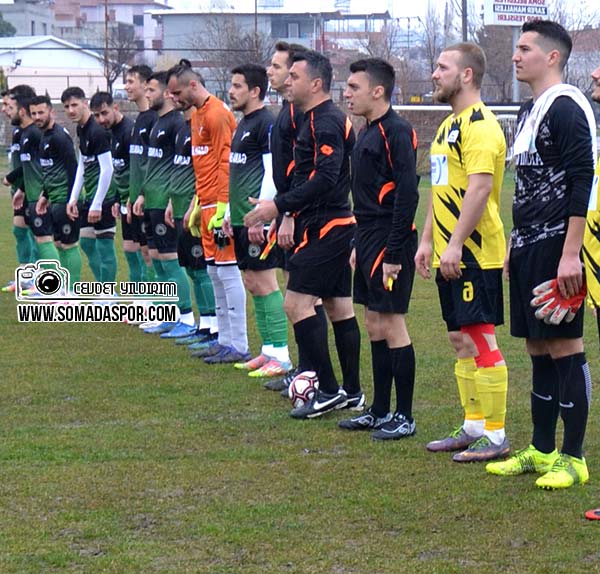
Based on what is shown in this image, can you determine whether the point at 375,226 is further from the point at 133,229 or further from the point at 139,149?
the point at 133,229

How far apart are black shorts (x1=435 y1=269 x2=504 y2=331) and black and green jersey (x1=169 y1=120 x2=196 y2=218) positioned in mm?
4700

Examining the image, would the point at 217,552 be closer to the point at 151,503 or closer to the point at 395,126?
the point at 151,503

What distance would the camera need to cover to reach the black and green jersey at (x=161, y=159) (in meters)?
10.5

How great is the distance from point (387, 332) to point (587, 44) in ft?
163

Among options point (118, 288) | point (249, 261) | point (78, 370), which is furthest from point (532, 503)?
point (118, 288)

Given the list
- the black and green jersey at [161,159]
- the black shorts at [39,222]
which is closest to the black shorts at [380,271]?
the black and green jersey at [161,159]

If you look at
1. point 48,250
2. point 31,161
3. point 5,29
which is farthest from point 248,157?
point 5,29

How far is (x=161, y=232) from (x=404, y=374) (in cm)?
457

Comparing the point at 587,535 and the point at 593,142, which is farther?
the point at 593,142

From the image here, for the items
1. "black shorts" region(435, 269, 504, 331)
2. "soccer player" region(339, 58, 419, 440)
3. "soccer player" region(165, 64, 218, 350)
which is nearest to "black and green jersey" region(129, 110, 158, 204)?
"soccer player" region(165, 64, 218, 350)

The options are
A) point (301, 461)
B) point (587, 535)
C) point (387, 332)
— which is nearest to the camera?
point (587, 535)

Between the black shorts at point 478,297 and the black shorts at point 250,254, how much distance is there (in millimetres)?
2878

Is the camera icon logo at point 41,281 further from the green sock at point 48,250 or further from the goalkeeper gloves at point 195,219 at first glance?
the goalkeeper gloves at point 195,219

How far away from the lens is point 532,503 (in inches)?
213
